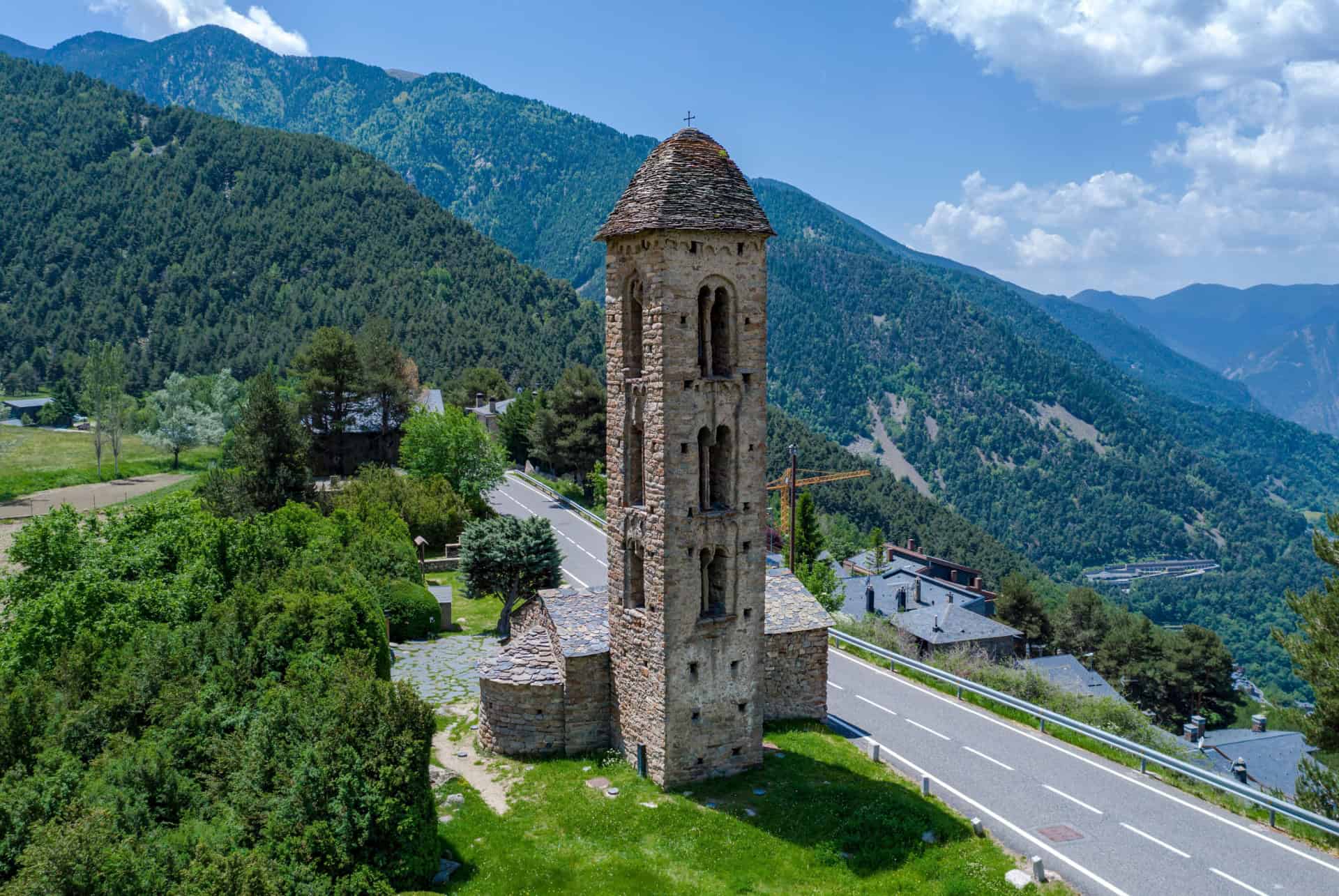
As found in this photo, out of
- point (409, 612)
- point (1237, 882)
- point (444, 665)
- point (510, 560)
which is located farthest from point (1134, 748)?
point (409, 612)

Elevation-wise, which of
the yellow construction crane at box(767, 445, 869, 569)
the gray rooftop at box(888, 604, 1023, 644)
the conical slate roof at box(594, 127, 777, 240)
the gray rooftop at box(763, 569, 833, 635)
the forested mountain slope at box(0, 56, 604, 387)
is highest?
the forested mountain slope at box(0, 56, 604, 387)

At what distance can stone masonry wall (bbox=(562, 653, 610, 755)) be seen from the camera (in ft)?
89.0

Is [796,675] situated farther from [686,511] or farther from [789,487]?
[789,487]

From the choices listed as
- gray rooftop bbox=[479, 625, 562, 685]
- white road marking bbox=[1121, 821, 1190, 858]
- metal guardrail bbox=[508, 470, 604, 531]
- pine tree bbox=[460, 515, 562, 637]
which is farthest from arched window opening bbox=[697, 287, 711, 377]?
metal guardrail bbox=[508, 470, 604, 531]

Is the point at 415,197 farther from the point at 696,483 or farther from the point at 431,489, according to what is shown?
the point at 696,483

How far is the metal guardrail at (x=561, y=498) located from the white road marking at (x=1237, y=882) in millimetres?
46618

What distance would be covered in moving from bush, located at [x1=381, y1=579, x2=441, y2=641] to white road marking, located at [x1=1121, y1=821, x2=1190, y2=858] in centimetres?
2911

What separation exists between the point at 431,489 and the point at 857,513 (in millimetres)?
90657

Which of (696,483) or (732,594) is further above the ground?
(696,483)

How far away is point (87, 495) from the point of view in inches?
3184

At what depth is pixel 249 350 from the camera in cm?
13638

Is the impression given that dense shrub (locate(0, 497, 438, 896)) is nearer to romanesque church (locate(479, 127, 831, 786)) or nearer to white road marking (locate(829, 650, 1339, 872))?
romanesque church (locate(479, 127, 831, 786))

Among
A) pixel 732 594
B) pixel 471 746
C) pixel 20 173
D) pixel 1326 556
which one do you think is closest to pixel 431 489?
pixel 471 746

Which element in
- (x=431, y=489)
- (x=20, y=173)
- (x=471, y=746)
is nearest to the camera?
(x=471, y=746)
